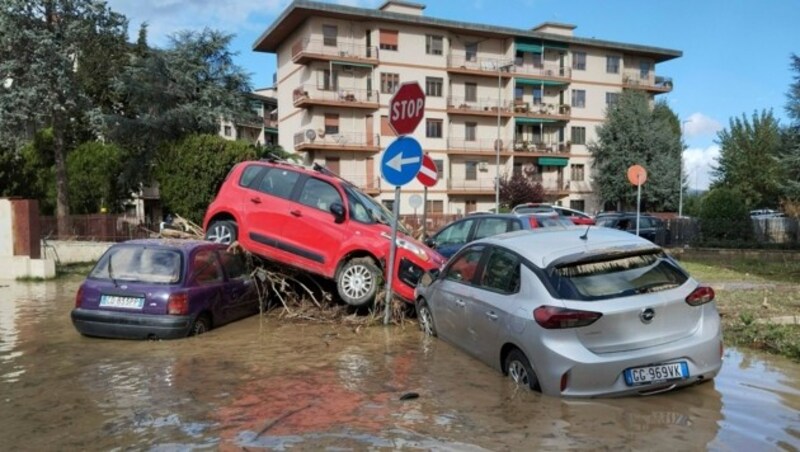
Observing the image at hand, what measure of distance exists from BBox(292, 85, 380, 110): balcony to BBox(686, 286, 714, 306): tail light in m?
42.6

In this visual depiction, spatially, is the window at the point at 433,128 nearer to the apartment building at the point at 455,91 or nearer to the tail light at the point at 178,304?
the apartment building at the point at 455,91

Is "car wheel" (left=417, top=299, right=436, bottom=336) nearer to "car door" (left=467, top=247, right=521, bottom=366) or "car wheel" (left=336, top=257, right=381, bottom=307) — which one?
"car wheel" (left=336, top=257, right=381, bottom=307)

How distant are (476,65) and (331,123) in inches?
568

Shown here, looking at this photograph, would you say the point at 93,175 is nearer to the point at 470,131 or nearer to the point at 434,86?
the point at 434,86

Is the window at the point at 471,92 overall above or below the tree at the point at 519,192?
above

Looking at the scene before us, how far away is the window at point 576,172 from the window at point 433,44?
1714cm

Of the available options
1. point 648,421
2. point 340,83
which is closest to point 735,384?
point 648,421

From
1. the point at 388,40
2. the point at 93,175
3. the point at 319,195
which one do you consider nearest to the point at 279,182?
the point at 319,195

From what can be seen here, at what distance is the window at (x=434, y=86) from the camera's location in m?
51.4

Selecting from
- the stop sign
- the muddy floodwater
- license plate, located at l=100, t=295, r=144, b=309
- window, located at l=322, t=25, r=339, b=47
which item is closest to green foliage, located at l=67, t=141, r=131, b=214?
window, located at l=322, t=25, r=339, b=47

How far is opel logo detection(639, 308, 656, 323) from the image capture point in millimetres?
5293

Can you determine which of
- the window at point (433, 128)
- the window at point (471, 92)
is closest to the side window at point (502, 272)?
the window at point (433, 128)

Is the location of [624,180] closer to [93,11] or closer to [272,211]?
[93,11]

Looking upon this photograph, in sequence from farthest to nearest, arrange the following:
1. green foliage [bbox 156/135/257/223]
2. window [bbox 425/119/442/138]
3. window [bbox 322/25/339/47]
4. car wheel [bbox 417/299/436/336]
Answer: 1. window [bbox 425/119/442/138]
2. window [bbox 322/25/339/47]
3. green foliage [bbox 156/135/257/223]
4. car wheel [bbox 417/299/436/336]
